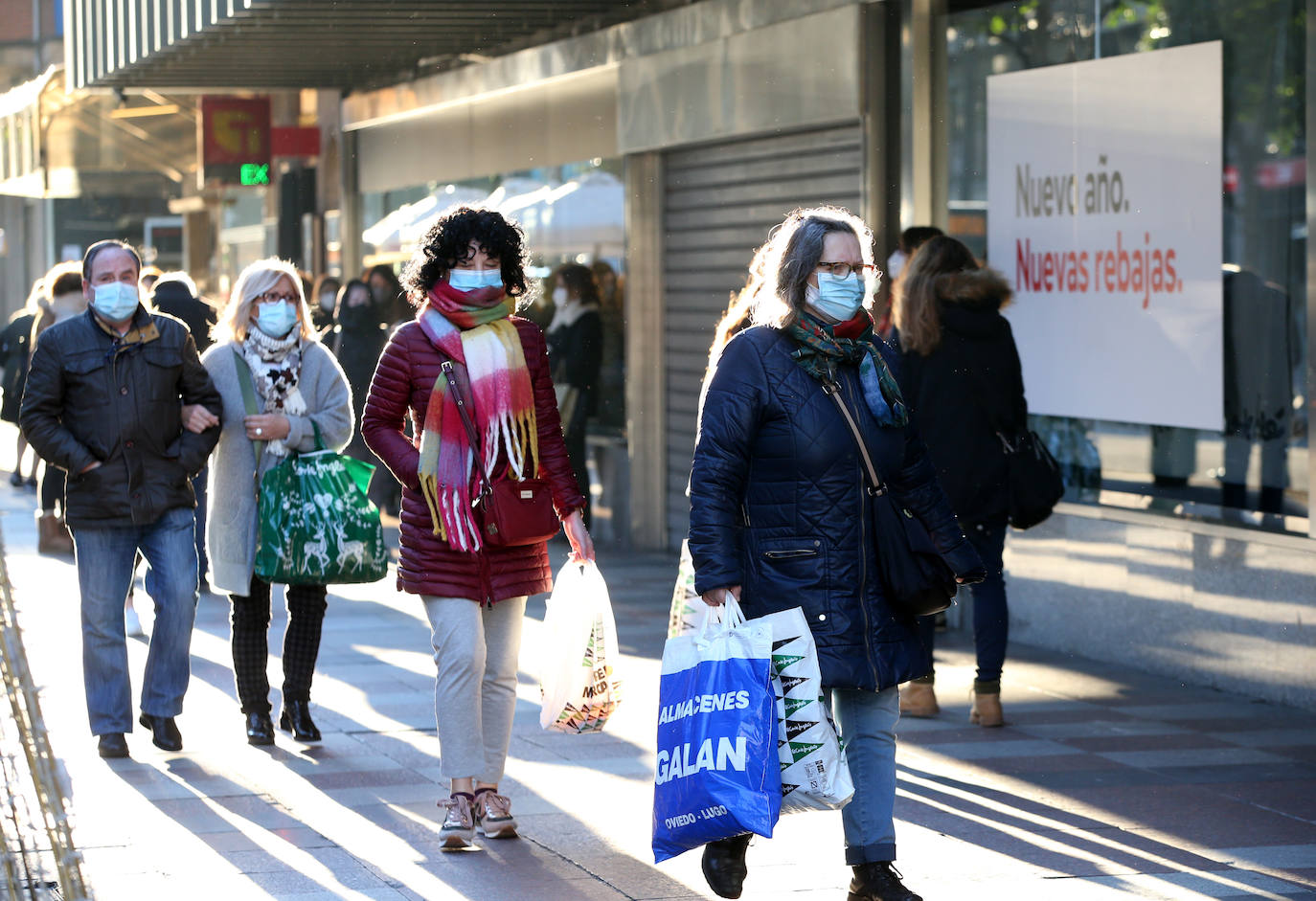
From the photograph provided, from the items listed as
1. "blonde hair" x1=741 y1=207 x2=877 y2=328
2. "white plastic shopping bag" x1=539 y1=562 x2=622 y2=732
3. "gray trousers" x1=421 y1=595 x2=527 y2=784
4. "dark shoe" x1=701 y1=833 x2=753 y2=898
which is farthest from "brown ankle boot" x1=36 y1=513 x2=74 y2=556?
"dark shoe" x1=701 y1=833 x2=753 y2=898

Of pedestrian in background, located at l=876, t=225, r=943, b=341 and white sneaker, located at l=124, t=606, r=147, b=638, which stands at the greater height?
pedestrian in background, located at l=876, t=225, r=943, b=341

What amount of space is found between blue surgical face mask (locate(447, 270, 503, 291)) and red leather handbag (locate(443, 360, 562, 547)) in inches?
9.2

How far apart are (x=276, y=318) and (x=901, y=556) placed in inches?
133

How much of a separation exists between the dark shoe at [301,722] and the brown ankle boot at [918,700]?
7.60ft

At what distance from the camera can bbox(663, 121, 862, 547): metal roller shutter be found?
1170 cm

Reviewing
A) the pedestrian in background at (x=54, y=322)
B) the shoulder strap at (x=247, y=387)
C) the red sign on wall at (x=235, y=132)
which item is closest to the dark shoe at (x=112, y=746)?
the shoulder strap at (x=247, y=387)

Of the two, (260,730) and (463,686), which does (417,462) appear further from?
(260,730)

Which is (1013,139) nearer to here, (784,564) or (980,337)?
(980,337)

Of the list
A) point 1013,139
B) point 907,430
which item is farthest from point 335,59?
point 907,430

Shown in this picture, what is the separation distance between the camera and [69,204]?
138ft

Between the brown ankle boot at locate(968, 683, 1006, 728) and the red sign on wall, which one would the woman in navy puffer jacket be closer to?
the brown ankle boot at locate(968, 683, 1006, 728)

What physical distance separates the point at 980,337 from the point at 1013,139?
3.04 m

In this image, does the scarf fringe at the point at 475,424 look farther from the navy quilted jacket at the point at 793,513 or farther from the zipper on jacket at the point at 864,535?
the zipper on jacket at the point at 864,535

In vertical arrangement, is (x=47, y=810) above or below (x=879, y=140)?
below
